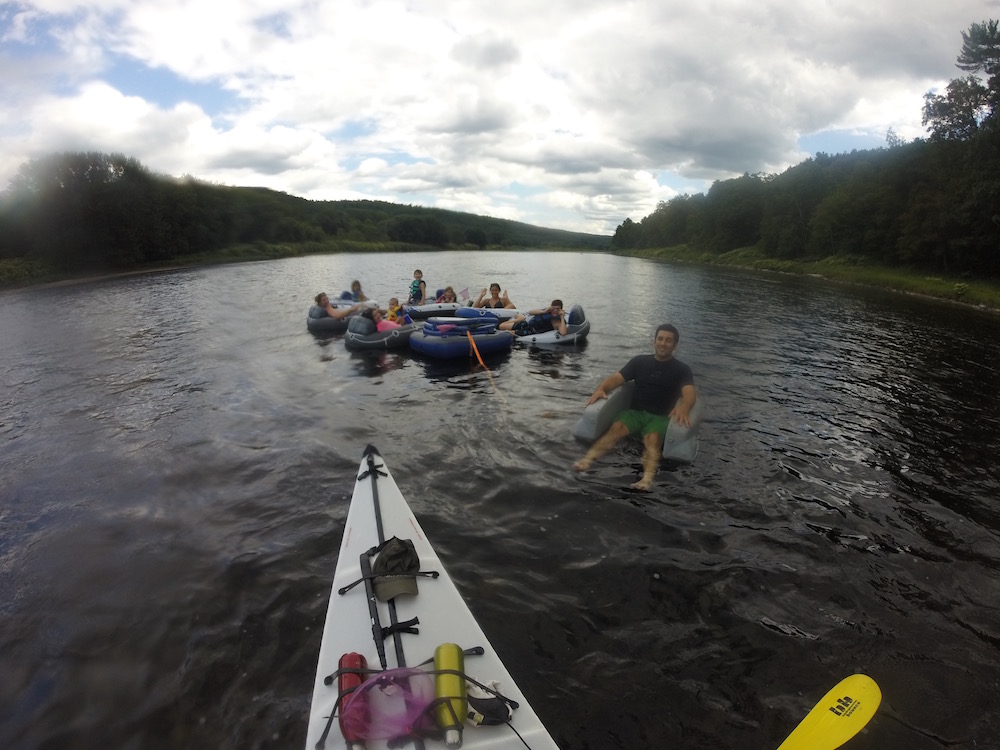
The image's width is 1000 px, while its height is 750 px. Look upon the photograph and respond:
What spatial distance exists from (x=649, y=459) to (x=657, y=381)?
4.01 ft

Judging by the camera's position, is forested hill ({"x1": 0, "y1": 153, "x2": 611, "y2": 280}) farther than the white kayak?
Yes

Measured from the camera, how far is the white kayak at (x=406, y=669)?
2977mm

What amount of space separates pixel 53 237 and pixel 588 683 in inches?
2134

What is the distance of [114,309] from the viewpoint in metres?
23.9

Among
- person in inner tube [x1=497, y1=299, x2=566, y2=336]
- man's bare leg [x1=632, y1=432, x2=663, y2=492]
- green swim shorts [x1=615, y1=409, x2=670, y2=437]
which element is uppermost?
person in inner tube [x1=497, y1=299, x2=566, y2=336]

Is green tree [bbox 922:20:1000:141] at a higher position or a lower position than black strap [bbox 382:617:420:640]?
higher

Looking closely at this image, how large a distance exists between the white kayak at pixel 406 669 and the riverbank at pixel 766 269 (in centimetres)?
3446

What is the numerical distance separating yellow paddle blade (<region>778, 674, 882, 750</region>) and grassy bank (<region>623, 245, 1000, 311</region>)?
107 ft

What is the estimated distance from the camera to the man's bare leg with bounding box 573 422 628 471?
755 centimetres

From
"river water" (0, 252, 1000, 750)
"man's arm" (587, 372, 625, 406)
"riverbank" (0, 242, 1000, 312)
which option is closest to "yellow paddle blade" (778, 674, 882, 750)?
"river water" (0, 252, 1000, 750)

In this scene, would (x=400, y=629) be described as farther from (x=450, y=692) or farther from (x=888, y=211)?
(x=888, y=211)

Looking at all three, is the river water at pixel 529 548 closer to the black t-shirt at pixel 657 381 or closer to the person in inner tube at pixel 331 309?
the black t-shirt at pixel 657 381

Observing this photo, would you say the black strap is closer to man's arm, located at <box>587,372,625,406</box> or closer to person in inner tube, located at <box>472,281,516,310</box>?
man's arm, located at <box>587,372,625,406</box>

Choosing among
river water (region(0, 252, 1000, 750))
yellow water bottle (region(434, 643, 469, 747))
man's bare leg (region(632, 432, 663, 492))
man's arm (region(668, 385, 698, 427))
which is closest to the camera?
yellow water bottle (region(434, 643, 469, 747))
